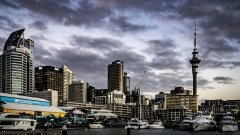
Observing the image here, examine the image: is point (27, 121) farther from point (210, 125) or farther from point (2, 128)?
point (210, 125)

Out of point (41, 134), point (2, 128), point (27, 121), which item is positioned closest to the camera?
point (41, 134)

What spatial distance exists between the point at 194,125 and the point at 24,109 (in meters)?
96.6

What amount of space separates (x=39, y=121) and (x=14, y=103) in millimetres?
18132

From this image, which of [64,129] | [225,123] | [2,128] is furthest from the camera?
[225,123]

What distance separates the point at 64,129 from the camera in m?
46.5

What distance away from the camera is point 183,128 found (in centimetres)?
18925

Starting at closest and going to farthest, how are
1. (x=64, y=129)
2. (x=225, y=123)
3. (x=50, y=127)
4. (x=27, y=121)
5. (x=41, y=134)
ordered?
(x=64, y=129) → (x=41, y=134) → (x=27, y=121) → (x=225, y=123) → (x=50, y=127)

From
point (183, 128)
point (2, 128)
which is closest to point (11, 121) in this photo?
point (2, 128)

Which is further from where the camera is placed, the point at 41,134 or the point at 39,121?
the point at 39,121

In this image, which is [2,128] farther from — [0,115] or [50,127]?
[50,127]

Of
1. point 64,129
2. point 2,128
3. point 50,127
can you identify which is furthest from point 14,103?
point 64,129

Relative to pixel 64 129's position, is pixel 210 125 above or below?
below

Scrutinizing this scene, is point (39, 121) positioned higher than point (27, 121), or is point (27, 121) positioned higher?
point (27, 121)

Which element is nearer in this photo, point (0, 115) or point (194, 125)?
point (0, 115)
